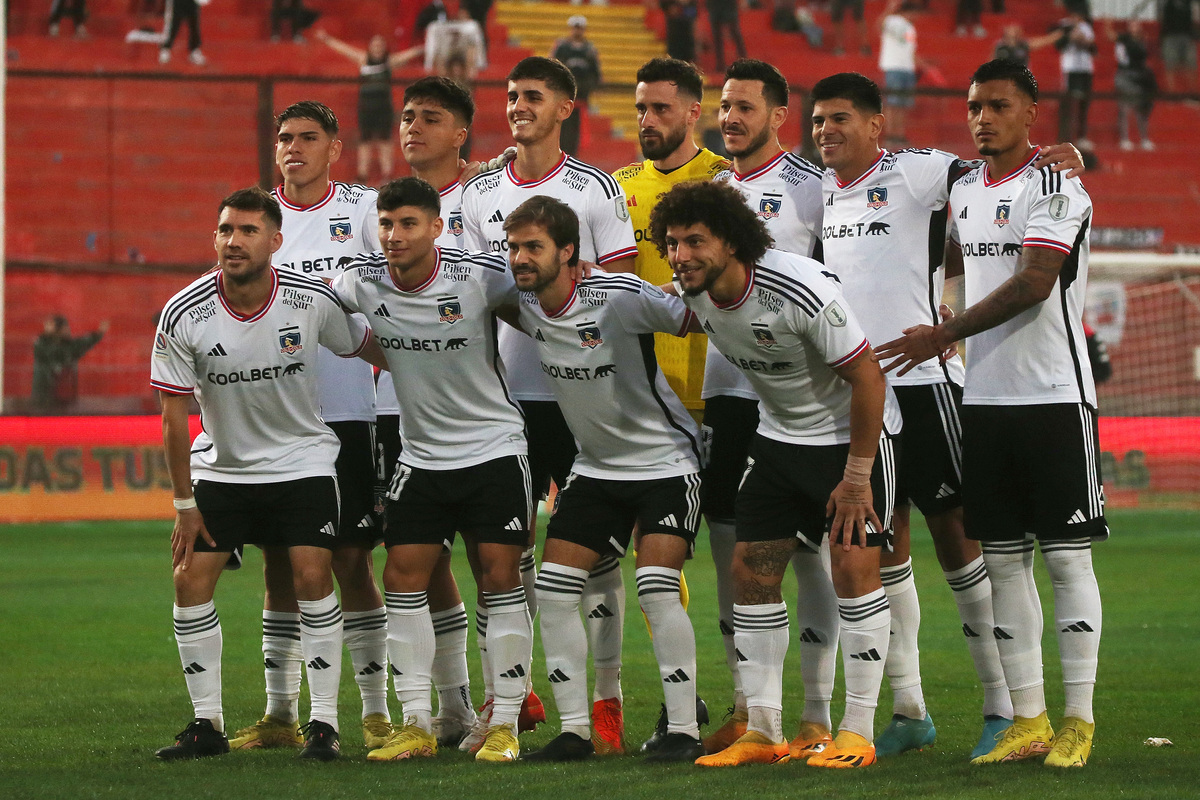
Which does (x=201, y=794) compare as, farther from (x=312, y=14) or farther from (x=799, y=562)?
(x=312, y=14)

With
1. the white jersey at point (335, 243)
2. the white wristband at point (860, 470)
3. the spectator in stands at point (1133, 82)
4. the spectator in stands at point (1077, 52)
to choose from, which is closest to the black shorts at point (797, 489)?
the white wristband at point (860, 470)

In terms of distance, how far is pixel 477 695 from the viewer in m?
7.18

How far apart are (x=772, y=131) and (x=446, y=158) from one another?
139 cm

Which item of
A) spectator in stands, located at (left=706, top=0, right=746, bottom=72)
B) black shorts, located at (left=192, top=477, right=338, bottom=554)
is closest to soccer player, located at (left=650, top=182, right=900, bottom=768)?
black shorts, located at (left=192, top=477, right=338, bottom=554)

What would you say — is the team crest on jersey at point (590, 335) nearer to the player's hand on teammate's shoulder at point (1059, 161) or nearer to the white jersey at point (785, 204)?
the white jersey at point (785, 204)

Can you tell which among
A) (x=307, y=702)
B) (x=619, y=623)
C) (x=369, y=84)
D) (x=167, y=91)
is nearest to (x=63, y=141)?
(x=167, y=91)

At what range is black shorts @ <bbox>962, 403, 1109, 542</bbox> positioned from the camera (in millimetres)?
5402

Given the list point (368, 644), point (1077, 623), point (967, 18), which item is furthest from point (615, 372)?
point (967, 18)

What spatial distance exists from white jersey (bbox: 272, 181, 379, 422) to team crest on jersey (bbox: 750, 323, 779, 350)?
72.6 inches

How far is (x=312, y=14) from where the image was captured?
24.9 m

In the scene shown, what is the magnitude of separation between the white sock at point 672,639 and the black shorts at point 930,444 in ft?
3.39

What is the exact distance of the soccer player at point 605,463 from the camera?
5.55m

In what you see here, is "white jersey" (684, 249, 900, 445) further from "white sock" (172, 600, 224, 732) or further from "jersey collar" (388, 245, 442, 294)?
"white sock" (172, 600, 224, 732)

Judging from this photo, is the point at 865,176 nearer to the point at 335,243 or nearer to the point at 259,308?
the point at 335,243
